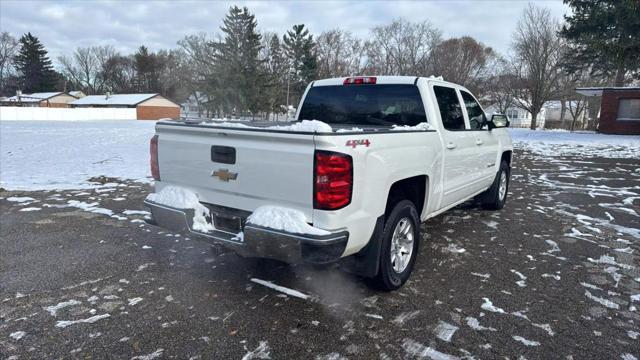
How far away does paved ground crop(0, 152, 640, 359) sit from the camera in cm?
283

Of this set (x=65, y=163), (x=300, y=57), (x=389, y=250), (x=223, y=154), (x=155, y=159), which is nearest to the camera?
(x=223, y=154)

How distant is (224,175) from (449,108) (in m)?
2.82

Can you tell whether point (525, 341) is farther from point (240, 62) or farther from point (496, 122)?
point (240, 62)

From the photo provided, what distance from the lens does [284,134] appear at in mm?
2951

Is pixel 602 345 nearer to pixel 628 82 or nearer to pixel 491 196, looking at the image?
pixel 491 196

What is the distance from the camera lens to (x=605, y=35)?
29188 millimetres

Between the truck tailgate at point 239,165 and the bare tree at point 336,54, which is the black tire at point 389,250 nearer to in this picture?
the truck tailgate at point 239,165

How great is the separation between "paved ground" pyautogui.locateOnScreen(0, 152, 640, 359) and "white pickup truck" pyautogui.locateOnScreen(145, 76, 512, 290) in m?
0.53

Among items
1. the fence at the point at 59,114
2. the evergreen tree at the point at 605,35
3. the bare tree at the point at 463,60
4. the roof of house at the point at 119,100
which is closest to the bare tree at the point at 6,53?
the roof of house at the point at 119,100

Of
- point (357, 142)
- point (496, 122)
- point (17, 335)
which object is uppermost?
point (496, 122)

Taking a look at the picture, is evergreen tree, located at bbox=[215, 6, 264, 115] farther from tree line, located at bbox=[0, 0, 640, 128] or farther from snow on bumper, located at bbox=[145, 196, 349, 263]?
snow on bumper, located at bbox=[145, 196, 349, 263]

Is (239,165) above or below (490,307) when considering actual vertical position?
above

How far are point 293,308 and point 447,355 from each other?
4.09 ft

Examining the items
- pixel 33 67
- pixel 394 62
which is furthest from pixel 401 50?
pixel 33 67
